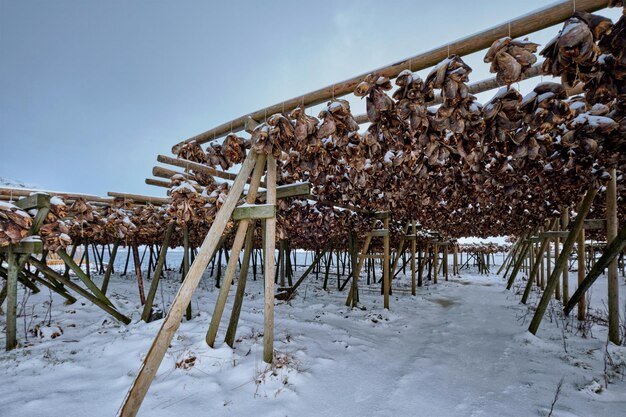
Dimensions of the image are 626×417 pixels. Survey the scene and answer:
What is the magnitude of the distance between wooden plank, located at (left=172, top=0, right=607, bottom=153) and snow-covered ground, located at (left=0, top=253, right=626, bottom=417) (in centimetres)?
369

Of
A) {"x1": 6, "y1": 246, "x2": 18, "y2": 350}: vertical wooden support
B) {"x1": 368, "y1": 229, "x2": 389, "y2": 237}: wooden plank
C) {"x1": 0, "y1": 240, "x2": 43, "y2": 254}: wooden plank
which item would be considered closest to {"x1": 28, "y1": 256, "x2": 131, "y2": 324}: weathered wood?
{"x1": 6, "y1": 246, "x2": 18, "y2": 350}: vertical wooden support

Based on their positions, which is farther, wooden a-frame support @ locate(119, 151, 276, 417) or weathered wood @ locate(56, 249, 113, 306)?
weathered wood @ locate(56, 249, 113, 306)

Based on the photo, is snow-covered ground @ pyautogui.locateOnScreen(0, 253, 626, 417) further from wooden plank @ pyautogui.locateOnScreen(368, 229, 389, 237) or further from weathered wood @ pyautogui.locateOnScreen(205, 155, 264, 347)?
wooden plank @ pyautogui.locateOnScreen(368, 229, 389, 237)

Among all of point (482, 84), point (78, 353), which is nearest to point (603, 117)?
point (482, 84)

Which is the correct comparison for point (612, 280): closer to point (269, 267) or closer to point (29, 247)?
point (269, 267)

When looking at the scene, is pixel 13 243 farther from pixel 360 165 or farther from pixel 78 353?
pixel 360 165

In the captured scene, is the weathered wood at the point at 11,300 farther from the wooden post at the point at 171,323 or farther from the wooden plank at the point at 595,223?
the wooden plank at the point at 595,223

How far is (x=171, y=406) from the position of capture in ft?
10.9

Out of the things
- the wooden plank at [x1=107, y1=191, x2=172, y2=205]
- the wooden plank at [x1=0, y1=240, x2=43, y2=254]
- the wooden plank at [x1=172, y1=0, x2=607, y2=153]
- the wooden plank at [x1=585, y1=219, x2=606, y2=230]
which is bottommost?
the wooden plank at [x1=0, y1=240, x2=43, y2=254]

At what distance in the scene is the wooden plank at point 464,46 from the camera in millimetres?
2240

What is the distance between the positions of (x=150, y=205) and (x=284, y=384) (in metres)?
5.98

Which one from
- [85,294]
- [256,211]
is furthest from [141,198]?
[256,211]

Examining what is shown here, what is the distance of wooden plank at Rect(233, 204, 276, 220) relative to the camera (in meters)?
→ 4.15

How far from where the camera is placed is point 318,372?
4.33 metres
